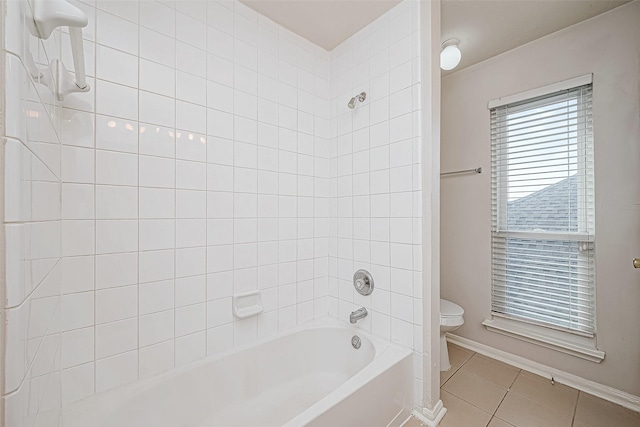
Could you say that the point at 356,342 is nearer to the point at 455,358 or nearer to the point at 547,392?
the point at 455,358

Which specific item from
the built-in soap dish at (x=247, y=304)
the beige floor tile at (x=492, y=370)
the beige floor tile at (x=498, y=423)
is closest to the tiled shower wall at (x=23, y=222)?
the built-in soap dish at (x=247, y=304)

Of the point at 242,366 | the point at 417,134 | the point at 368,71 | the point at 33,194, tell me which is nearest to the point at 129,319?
the point at 242,366

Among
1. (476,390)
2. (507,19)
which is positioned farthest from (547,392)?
(507,19)

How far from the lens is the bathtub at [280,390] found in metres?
1.11

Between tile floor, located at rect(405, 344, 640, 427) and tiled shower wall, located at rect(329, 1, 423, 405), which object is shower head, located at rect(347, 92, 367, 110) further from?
tile floor, located at rect(405, 344, 640, 427)

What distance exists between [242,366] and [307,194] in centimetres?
113

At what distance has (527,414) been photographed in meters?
1.56

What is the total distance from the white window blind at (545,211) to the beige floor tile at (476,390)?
1.94 ft

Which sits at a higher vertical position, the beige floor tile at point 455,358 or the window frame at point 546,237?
the window frame at point 546,237

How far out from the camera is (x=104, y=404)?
43.3 inches

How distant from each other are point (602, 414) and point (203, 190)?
2.62m

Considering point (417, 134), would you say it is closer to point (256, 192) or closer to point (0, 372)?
point (256, 192)

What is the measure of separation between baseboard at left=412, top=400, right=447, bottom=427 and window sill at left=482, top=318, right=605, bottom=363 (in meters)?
0.99

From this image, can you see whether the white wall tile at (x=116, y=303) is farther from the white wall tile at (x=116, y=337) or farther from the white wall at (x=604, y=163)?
the white wall at (x=604, y=163)
